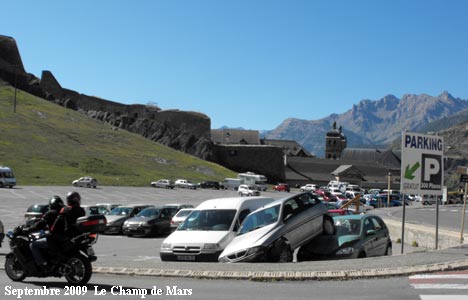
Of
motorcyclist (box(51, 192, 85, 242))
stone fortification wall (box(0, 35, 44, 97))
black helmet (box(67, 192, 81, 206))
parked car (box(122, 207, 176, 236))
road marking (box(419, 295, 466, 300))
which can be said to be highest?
stone fortification wall (box(0, 35, 44, 97))

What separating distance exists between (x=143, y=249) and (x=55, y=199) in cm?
1082

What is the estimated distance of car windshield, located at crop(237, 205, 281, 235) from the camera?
49.4ft

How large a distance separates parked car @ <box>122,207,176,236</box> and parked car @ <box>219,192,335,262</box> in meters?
12.0

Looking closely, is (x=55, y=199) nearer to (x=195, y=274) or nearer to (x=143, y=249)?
(x=195, y=274)

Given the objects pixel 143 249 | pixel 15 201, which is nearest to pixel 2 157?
pixel 15 201

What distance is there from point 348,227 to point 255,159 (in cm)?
11984

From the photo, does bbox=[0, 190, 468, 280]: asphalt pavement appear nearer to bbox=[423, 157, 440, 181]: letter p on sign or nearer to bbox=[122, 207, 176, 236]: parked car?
bbox=[423, 157, 440, 181]: letter p on sign

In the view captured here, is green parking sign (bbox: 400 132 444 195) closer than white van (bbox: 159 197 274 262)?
No

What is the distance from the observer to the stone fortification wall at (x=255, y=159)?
445ft

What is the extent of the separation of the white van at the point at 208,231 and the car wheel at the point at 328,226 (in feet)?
7.81

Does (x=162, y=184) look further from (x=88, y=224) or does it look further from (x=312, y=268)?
(x=88, y=224)

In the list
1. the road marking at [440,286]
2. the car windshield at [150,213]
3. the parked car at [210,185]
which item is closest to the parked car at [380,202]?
the parked car at [210,185]

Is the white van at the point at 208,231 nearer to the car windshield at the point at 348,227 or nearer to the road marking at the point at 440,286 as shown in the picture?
the car windshield at the point at 348,227

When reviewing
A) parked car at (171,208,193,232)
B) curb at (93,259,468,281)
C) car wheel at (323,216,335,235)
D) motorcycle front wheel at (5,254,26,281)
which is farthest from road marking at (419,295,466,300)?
parked car at (171,208,193,232)
